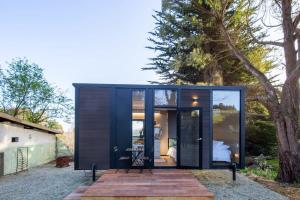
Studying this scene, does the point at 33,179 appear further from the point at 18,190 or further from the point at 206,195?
the point at 206,195

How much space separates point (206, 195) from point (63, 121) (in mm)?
14194

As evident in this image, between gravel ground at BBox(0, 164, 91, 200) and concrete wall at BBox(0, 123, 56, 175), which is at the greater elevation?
concrete wall at BBox(0, 123, 56, 175)

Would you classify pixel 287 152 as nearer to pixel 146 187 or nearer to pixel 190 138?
pixel 190 138

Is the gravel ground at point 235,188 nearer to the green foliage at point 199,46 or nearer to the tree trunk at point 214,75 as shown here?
the green foliage at point 199,46

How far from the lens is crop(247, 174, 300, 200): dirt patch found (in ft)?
22.7

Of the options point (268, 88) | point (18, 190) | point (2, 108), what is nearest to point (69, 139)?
point (2, 108)

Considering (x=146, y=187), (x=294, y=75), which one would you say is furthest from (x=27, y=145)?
(x=294, y=75)

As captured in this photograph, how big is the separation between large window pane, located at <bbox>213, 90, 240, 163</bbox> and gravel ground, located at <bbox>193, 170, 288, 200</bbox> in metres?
0.72

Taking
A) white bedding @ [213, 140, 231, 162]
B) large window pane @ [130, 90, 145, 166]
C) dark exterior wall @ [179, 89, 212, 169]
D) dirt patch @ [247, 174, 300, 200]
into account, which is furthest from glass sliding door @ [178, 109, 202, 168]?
dirt patch @ [247, 174, 300, 200]

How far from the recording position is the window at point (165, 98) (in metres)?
8.27

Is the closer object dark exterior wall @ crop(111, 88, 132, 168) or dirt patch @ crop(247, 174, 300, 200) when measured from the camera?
dirt patch @ crop(247, 174, 300, 200)

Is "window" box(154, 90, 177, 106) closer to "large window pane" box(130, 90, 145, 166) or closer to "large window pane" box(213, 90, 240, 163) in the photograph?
"large window pane" box(130, 90, 145, 166)

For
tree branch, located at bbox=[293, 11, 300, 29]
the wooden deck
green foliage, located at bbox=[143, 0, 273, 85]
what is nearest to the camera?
the wooden deck

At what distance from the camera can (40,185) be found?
8.17m
